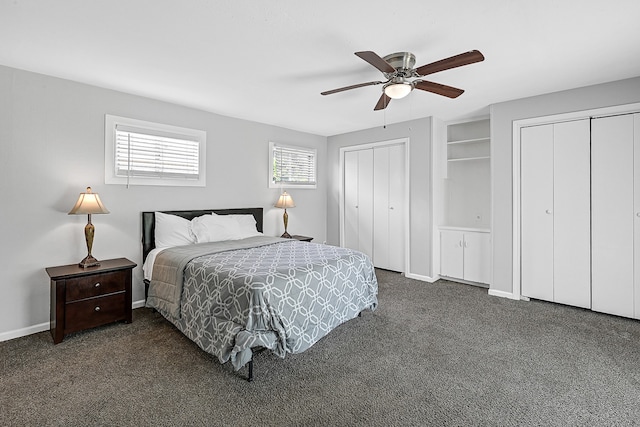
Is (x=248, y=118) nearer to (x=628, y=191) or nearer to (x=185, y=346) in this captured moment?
(x=185, y=346)

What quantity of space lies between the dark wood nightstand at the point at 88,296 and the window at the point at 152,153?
101 cm

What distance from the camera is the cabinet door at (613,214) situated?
3068 millimetres

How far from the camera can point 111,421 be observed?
5.61 ft

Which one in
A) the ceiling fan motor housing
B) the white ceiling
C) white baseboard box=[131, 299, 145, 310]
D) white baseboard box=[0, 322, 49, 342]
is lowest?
white baseboard box=[0, 322, 49, 342]

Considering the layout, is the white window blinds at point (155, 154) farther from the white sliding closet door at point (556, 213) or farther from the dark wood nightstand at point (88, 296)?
the white sliding closet door at point (556, 213)

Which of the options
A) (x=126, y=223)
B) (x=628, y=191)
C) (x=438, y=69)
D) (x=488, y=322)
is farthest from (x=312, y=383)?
(x=628, y=191)

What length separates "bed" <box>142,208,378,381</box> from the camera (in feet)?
6.83

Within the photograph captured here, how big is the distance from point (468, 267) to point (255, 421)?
141 inches

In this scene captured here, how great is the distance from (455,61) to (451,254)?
3.05m

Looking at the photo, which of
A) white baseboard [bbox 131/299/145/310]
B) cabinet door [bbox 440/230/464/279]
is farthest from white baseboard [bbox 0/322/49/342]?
cabinet door [bbox 440/230/464/279]

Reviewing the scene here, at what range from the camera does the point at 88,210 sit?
2.82 meters

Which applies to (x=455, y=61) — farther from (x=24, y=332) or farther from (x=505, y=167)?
(x=24, y=332)

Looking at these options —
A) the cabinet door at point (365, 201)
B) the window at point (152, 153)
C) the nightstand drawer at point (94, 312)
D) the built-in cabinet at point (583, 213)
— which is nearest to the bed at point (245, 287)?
the nightstand drawer at point (94, 312)

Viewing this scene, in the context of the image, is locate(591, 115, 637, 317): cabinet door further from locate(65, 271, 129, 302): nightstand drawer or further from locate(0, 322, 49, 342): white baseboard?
locate(0, 322, 49, 342): white baseboard
